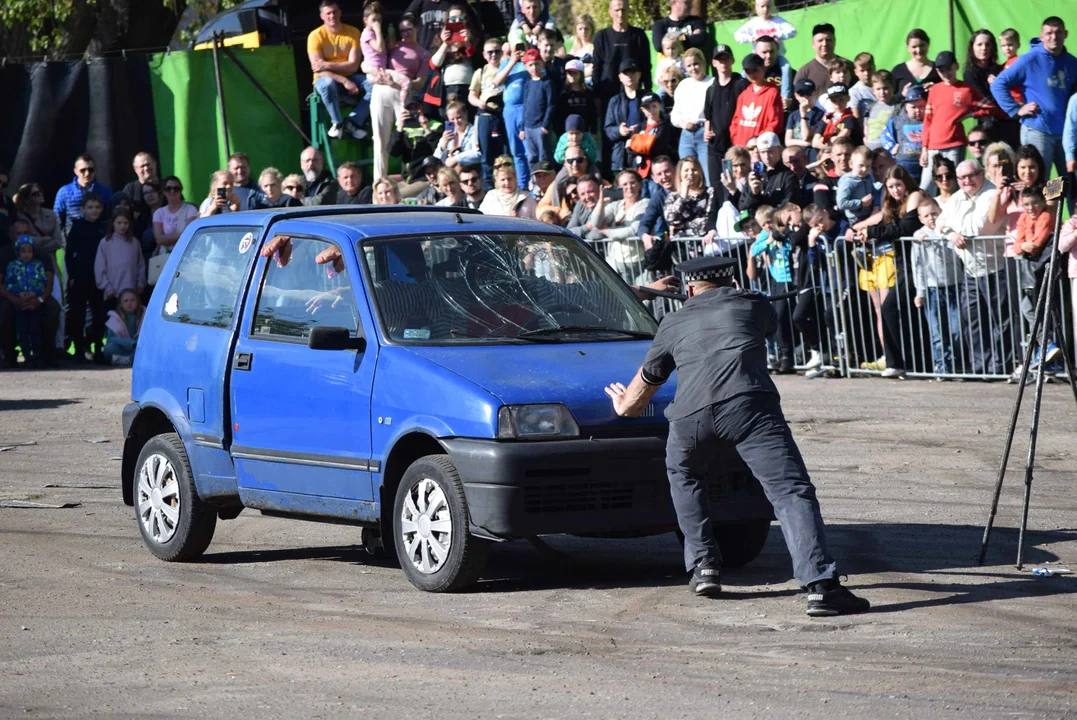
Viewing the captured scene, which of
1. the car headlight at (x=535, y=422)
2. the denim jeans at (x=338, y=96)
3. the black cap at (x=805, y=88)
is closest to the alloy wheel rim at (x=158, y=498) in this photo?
the car headlight at (x=535, y=422)

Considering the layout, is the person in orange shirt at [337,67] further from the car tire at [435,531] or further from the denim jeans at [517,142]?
the car tire at [435,531]

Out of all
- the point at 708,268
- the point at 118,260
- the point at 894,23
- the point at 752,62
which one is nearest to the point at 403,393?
the point at 708,268

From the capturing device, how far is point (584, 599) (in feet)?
26.5

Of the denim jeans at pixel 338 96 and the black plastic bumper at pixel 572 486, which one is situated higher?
the denim jeans at pixel 338 96

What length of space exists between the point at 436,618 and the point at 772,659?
1.64m

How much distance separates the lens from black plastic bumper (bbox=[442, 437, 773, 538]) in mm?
7812

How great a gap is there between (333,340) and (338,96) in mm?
14478

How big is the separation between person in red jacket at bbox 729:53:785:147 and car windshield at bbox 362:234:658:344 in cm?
933

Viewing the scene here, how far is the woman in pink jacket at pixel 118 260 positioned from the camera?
840 inches

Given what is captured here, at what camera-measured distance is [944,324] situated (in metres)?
16.2

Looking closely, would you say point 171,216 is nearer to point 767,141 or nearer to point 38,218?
point 38,218

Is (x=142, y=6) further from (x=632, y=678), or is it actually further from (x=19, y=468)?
(x=632, y=678)

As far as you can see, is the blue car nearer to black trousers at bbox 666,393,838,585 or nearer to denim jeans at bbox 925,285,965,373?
black trousers at bbox 666,393,838,585

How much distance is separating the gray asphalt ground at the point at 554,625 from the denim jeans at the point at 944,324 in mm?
4356
